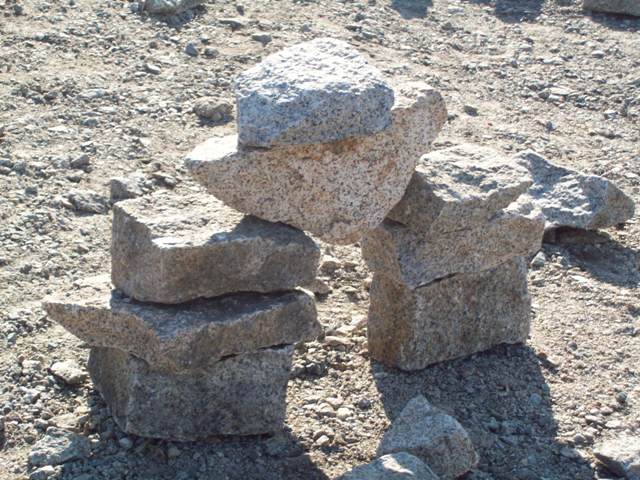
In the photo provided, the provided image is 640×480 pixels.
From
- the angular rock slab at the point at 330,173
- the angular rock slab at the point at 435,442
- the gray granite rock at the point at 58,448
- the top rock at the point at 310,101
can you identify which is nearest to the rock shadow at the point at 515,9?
the angular rock slab at the point at 330,173

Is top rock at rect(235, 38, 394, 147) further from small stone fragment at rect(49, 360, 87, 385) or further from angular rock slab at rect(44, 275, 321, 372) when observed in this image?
small stone fragment at rect(49, 360, 87, 385)

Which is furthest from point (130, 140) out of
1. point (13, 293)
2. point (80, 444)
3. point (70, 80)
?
point (80, 444)

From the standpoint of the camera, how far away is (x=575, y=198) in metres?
7.66

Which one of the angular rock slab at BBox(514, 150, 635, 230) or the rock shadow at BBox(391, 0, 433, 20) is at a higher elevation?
the rock shadow at BBox(391, 0, 433, 20)

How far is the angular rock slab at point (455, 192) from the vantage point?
560 cm

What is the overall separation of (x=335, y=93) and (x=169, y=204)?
1.00 meters

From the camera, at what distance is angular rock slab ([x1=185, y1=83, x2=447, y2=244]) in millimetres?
5016

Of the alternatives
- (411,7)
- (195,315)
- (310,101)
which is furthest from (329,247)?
(411,7)

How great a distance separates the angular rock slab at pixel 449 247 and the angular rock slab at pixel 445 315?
0.31 feet

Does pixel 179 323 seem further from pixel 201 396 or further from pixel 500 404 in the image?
pixel 500 404

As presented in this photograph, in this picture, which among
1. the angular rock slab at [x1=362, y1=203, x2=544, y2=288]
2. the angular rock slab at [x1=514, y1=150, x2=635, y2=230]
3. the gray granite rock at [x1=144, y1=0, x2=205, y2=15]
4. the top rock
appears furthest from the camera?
the gray granite rock at [x1=144, y1=0, x2=205, y2=15]

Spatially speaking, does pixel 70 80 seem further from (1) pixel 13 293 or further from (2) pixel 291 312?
(2) pixel 291 312

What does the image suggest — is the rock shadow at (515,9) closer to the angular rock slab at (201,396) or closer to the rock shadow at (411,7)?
the rock shadow at (411,7)

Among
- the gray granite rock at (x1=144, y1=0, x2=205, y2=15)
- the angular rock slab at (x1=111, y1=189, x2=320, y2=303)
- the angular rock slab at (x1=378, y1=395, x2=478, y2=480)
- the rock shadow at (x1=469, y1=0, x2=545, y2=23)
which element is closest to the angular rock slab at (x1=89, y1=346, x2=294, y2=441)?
the angular rock slab at (x1=111, y1=189, x2=320, y2=303)
